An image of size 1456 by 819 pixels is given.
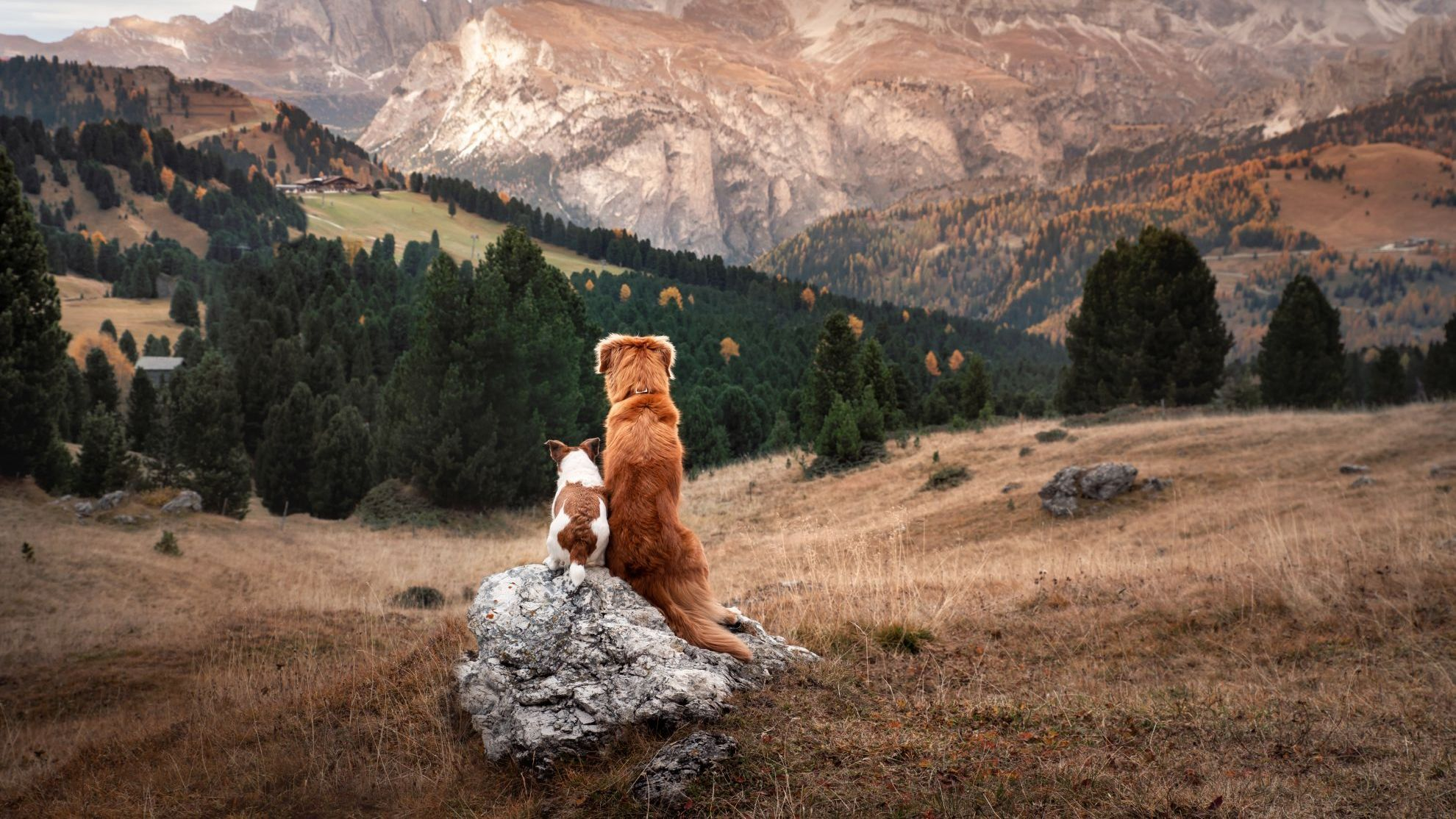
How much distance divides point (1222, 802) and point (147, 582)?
19698 millimetres

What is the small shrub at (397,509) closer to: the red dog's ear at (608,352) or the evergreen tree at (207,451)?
the evergreen tree at (207,451)

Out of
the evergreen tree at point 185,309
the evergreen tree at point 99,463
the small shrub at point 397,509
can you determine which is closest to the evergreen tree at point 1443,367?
the small shrub at point 397,509

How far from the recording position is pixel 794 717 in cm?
584

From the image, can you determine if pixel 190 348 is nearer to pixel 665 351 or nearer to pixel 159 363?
pixel 159 363

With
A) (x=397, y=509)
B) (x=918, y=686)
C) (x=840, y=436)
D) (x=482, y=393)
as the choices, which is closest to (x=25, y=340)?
(x=397, y=509)

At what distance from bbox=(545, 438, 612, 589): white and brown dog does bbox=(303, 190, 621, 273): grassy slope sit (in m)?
139

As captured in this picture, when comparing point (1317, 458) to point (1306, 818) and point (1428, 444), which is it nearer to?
point (1428, 444)

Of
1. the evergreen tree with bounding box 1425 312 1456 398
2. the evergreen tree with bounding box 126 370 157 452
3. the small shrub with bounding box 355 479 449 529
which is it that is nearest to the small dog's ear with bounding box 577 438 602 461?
the small shrub with bounding box 355 479 449 529

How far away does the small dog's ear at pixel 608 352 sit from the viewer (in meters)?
6.92

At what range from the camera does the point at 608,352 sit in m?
6.99

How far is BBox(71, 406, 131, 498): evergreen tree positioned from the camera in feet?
101

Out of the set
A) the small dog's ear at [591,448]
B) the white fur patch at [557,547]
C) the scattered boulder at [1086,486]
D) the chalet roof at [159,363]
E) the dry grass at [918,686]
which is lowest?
the chalet roof at [159,363]

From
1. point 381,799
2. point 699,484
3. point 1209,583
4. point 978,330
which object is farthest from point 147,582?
point 978,330

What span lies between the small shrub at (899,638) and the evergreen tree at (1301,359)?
1956 inches
